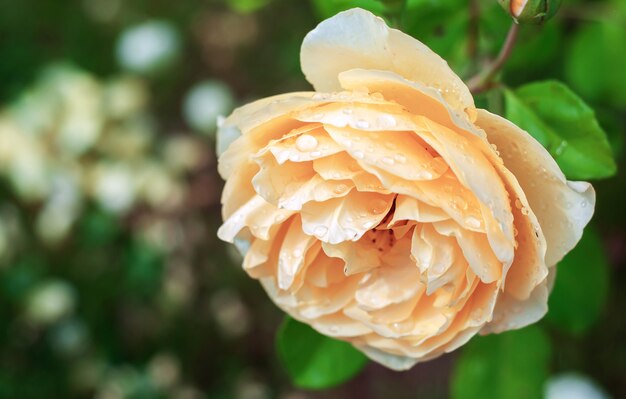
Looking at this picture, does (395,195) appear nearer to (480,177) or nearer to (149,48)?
(480,177)

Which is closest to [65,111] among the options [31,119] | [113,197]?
[31,119]

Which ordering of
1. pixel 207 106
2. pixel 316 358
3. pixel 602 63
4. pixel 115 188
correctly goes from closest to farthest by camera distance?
1. pixel 316 358
2. pixel 602 63
3. pixel 115 188
4. pixel 207 106

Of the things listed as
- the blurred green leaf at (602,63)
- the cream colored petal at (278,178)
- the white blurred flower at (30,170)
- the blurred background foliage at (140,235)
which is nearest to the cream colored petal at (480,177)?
the cream colored petal at (278,178)

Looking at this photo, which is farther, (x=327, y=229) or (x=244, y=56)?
(x=244, y=56)

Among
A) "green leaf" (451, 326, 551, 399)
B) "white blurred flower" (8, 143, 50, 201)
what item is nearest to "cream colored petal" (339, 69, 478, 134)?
"green leaf" (451, 326, 551, 399)

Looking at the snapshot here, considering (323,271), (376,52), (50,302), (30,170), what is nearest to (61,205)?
(30,170)

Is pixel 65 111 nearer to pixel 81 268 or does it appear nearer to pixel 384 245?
pixel 81 268

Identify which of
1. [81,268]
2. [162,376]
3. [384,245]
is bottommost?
[162,376]
